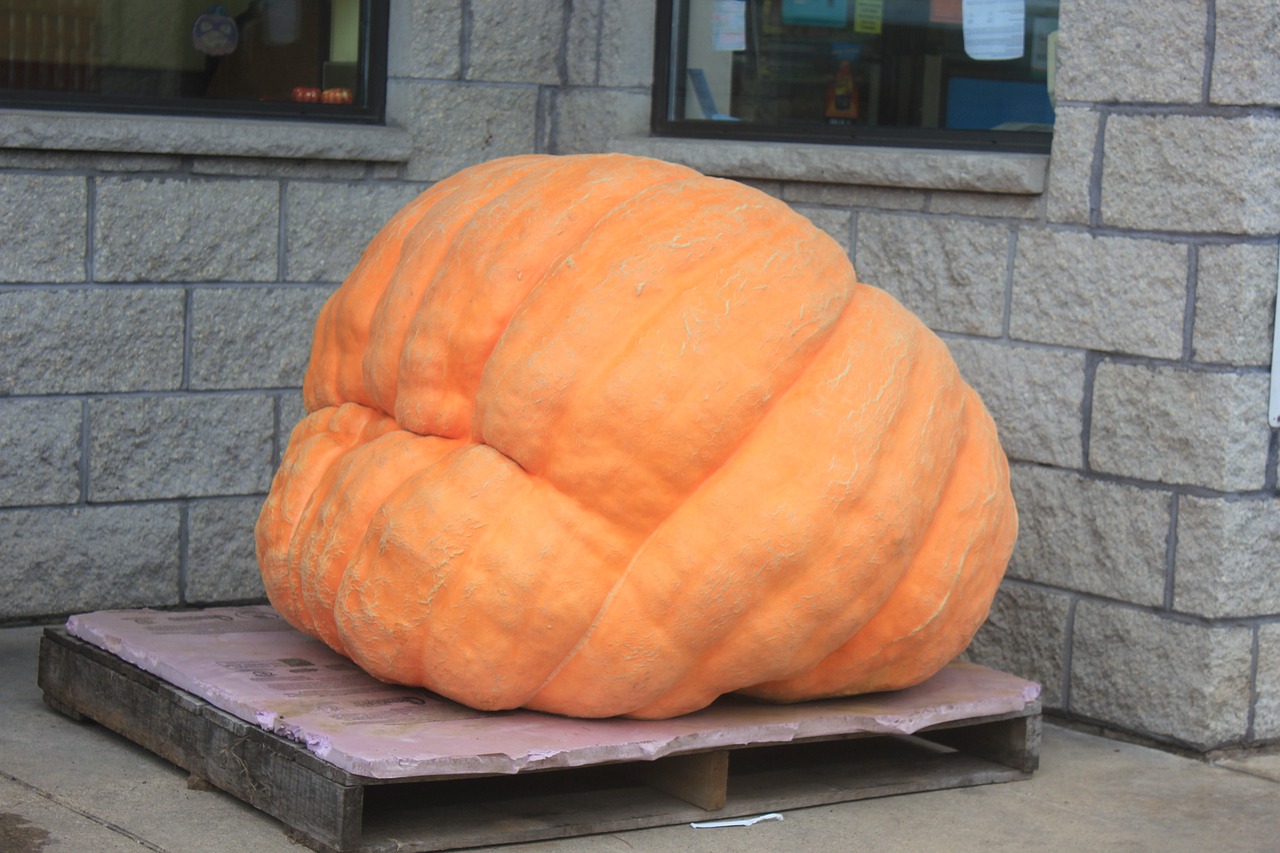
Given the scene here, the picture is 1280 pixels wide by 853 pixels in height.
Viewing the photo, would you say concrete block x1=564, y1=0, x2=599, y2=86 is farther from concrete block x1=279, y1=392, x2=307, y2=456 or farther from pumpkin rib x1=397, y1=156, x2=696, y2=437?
pumpkin rib x1=397, y1=156, x2=696, y2=437

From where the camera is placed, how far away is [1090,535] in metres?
4.46

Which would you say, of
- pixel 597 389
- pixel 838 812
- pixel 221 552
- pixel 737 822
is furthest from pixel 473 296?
pixel 221 552

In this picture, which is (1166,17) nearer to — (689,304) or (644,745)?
(689,304)

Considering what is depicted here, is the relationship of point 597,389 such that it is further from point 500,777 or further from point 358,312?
point 500,777

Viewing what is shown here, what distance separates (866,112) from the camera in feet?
17.1

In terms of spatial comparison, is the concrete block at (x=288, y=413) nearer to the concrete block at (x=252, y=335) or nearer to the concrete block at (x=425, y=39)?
the concrete block at (x=252, y=335)

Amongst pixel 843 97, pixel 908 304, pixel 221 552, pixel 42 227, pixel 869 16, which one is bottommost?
pixel 221 552

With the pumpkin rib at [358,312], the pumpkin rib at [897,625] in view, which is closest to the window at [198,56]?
the pumpkin rib at [358,312]

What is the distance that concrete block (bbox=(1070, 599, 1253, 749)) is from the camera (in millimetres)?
4223

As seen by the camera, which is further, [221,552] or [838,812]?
[221,552]

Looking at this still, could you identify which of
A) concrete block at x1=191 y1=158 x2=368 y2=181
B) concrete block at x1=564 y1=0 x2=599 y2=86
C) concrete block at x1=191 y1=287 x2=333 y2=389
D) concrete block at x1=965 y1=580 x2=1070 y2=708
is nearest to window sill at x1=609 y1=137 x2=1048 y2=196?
concrete block at x1=564 y1=0 x2=599 y2=86

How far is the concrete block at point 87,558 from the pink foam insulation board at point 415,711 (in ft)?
2.65

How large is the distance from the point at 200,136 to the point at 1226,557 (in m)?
3.15

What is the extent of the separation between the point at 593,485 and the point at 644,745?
55 cm
